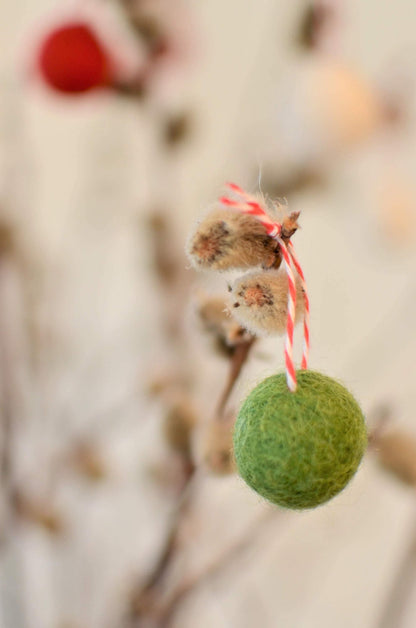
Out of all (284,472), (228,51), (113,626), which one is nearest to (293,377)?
(284,472)

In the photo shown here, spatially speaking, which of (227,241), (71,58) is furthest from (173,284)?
(227,241)

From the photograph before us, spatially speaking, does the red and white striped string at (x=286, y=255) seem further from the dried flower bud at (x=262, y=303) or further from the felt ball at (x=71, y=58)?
the felt ball at (x=71, y=58)

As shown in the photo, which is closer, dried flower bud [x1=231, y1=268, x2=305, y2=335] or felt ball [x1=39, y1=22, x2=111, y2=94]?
dried flower bud [x1=231, y1=268, x2=305, y2=335]

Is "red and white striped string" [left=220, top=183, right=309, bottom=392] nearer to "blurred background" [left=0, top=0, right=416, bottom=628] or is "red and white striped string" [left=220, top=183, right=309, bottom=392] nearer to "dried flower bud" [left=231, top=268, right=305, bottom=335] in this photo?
"dried flower bud" [left=231, top=268, right=305, bottom=335]

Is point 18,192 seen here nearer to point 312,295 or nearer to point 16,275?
point 16,275

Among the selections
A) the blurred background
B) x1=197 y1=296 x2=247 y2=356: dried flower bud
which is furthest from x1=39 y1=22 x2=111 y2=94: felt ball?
x1=197 y1=296 x2=247 y2=356: dried flower bud

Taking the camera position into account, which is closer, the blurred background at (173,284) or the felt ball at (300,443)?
the felt ball at (300,443)

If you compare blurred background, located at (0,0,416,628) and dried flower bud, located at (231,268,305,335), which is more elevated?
dried flower bud, located at (231,268,305,335)

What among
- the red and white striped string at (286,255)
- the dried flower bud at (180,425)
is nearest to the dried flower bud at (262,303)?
the red and white striped string at (286,255)
